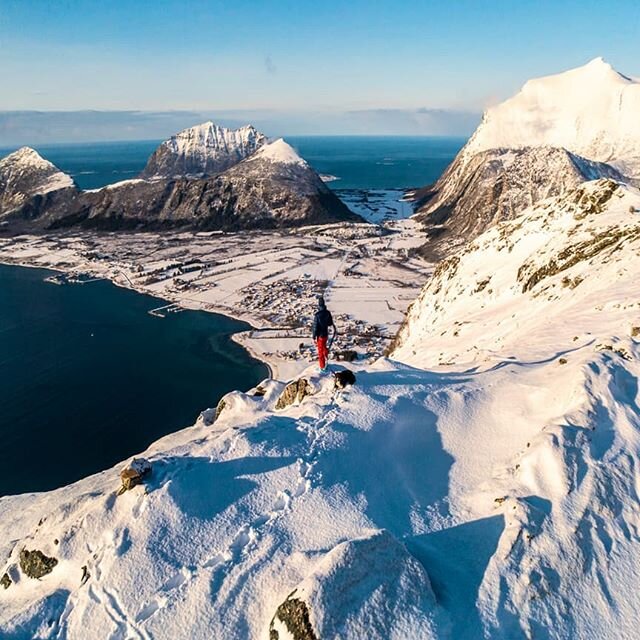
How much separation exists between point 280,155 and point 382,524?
635 ft

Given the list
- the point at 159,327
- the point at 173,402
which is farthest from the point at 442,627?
the point at 159,327

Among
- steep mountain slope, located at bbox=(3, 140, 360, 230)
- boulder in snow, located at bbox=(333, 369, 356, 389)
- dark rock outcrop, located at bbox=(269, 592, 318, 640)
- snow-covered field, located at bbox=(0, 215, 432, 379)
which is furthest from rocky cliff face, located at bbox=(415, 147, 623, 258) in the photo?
dark rock outcrop, located at bbox=(269, 592, 318, 640)

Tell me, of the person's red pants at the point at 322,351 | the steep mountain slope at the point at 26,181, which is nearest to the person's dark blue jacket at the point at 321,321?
the person's red pants at the point at 322,351

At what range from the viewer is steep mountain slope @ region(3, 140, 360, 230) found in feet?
538

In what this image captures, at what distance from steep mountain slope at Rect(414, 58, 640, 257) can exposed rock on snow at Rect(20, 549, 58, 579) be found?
11998 centimetres

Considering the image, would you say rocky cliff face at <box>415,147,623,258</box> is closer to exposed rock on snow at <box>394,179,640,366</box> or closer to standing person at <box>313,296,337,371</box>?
exposed rock on snow at <box>394,179,640,366</box>

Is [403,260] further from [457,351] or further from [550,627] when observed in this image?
[550,627]

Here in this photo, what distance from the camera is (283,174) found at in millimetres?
178625

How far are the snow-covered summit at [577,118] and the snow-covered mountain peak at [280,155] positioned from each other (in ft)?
224

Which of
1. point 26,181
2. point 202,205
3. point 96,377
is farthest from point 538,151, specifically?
point 26,181

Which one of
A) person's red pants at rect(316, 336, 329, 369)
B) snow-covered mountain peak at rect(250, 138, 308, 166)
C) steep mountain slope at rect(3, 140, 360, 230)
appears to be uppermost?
snow-covered mountain peak at rect(250, 138, 308, 166)

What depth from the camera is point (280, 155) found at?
623ft

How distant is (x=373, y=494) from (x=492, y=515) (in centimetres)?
269

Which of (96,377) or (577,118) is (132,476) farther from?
(577,118)
